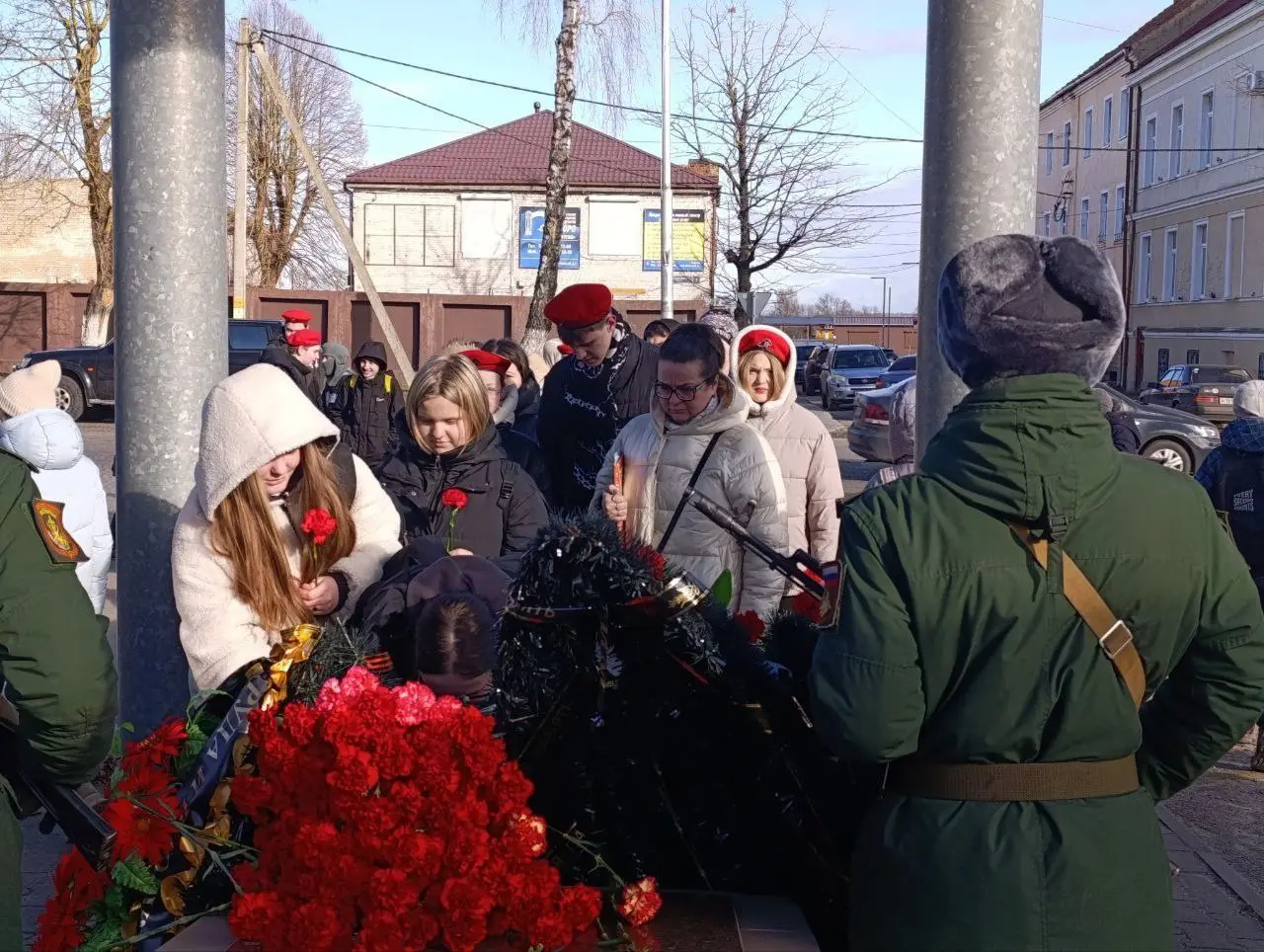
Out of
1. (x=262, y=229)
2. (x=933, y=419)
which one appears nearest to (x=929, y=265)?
(x=933, y=419)

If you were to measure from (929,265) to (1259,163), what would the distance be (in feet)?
130

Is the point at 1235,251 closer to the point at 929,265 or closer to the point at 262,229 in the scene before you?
the point at 262,229

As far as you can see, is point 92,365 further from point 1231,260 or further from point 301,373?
point 1231,260

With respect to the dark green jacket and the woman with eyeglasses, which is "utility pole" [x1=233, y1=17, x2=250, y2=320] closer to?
the woman with eyeglasses

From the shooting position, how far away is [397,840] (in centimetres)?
218

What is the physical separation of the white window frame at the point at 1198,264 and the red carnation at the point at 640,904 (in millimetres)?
43904

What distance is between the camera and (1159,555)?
2.11 m

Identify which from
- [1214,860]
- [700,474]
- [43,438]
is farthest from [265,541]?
[1214,860]

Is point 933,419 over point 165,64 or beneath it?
beneath

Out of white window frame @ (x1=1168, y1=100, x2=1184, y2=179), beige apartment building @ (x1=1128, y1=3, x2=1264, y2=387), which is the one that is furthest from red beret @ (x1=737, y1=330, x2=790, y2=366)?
white window frame @ (x1=1168, y1=100, x2=1184, y2=179)

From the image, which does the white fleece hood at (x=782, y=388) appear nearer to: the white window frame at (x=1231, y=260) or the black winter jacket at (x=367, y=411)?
the black winter jacket at (x=367, y=411)

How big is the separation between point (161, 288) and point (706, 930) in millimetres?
2422

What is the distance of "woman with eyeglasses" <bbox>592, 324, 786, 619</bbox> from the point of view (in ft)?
15.1

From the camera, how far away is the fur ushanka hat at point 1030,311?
2.15m
